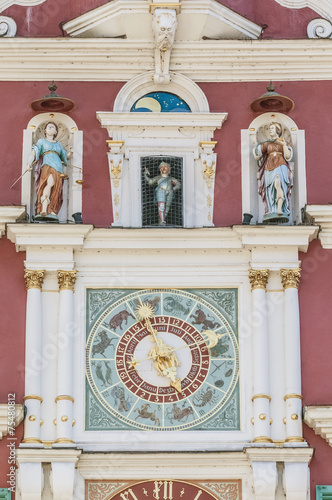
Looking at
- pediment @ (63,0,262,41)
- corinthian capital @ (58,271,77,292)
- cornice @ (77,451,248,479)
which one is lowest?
cornice @ (77,451,248,479)

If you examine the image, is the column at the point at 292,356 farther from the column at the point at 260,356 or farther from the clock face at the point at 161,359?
the clock face at the point at 161,359

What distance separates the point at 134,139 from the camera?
20.3 meters

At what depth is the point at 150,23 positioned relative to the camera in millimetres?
20453

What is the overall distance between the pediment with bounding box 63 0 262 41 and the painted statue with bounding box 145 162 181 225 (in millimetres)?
1502

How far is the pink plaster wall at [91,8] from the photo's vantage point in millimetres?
20781

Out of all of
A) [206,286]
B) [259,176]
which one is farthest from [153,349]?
[259,176]

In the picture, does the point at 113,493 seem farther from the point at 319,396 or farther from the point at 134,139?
the point at 134,139

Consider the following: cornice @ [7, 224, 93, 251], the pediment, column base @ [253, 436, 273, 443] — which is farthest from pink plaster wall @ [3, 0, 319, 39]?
column base @ [253, 436, 273, 443]

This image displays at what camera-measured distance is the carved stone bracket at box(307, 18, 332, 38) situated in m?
20.8

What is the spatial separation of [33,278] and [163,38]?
291cm

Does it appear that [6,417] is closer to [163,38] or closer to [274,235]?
[274,235]

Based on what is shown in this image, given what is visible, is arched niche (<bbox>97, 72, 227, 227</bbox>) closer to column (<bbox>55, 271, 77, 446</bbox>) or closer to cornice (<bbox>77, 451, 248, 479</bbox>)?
column (<bbox>55, 271, 77, 446</bbox>)

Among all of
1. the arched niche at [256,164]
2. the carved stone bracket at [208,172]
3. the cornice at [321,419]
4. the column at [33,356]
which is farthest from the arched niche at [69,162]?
the cornice at [321,419]

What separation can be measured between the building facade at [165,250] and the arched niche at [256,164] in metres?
0.02
